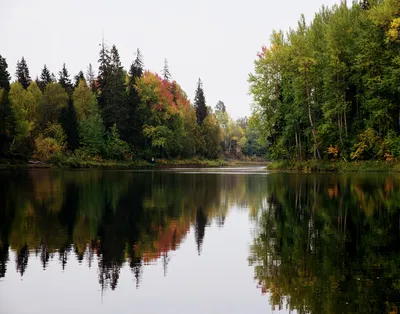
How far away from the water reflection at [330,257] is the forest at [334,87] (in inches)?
1294

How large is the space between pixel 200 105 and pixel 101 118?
3930 cm

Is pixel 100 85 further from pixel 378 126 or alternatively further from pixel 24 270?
pixel 24 270

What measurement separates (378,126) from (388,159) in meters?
4.39

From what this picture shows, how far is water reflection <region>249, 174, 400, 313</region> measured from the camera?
→ 23.8 feet

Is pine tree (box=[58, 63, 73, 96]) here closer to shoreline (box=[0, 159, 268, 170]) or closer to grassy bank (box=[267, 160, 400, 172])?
shoreline (box=[0, 159, 268, 170])

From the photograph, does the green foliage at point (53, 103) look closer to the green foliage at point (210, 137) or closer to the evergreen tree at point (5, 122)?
the evergreen tree at point (5, 122)

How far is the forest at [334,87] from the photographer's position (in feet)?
159

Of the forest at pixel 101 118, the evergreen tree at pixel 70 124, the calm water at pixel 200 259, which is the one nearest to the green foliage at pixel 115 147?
the forest at pixel 101 118

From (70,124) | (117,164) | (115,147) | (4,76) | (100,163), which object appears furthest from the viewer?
(115,147)

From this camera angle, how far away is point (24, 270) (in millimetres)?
9156

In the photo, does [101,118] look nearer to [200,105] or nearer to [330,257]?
[200,105]

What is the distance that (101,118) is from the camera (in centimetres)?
8731

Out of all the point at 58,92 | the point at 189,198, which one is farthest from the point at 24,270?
the point at 58,92

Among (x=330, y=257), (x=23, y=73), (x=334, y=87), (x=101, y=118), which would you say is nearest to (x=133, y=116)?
(x=101, y=118)
